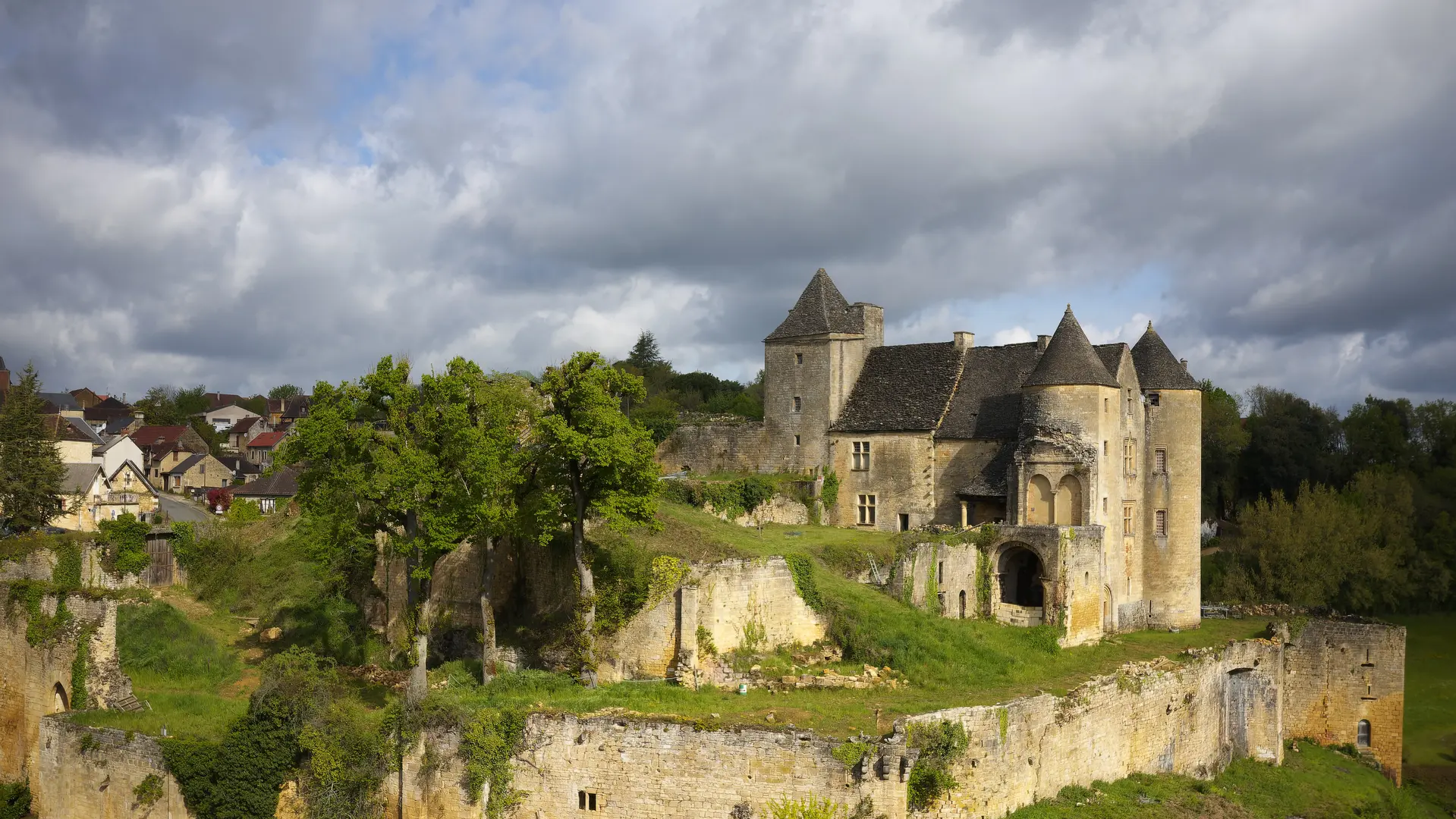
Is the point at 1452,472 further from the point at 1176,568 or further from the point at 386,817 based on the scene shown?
the point at 386,817

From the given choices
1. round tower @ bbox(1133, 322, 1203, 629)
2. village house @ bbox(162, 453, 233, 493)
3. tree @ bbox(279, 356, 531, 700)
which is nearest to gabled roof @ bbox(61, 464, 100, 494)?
tree @ bbox(279, 356, 531, 700)

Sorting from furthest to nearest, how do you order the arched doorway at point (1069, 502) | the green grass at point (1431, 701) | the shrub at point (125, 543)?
1. the green grass at point (1431, 701)
2. the arched doorway at point (1069, 502)
3. the shrub at point (125, 543)

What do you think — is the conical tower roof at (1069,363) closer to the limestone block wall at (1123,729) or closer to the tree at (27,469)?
the limestone block wall at (1123,729)

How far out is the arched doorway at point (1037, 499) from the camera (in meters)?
35.5

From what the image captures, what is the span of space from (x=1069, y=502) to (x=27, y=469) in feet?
110

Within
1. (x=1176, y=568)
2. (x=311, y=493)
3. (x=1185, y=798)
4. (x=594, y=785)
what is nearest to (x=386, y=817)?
(x=594, y=785)

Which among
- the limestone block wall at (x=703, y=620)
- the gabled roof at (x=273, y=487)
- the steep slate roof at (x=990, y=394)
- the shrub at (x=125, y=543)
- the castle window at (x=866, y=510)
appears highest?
the steep slate roof at (x=990, y=394)

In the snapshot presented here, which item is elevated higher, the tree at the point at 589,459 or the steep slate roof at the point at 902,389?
the steep slate roof at the point at 902,389

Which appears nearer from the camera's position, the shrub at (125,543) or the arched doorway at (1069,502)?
the shrub at (125,543)

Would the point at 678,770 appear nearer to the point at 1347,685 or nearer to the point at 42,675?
the point at 42,675

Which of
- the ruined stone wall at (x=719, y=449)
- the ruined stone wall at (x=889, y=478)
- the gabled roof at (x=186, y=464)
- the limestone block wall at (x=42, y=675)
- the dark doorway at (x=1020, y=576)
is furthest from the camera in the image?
the gabled roof at (x=186, y=464)

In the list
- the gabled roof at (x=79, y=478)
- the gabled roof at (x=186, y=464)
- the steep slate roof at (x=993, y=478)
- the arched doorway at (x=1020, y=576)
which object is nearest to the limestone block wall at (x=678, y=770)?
the arched doorway at (x=1020, y=576)

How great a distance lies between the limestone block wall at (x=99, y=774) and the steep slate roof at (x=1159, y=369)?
31356 mm

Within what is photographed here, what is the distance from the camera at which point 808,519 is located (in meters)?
39.7
